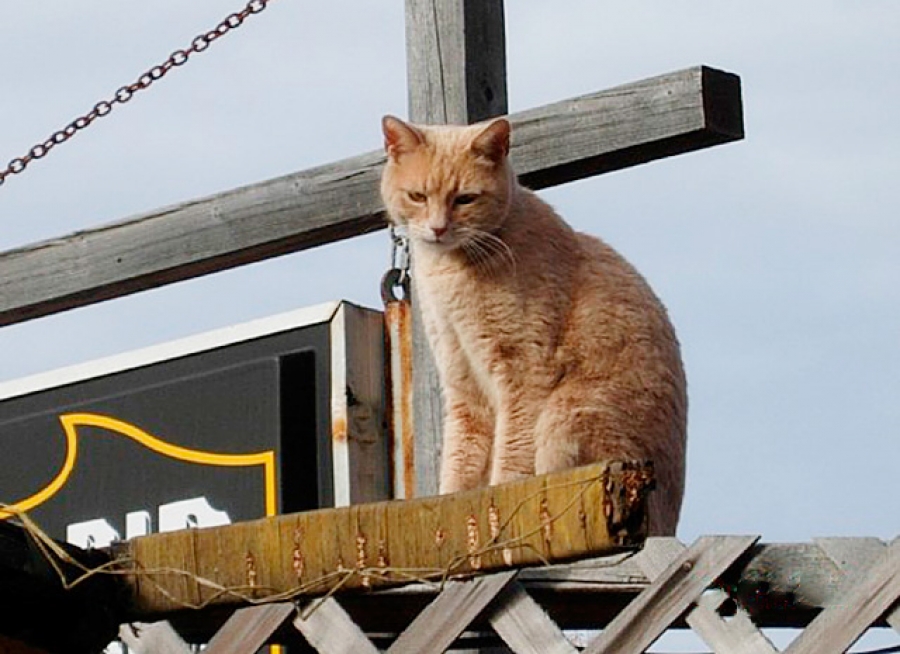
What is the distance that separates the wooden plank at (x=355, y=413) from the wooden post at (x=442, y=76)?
103 mm

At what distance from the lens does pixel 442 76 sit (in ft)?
13.8

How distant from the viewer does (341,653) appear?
3002mm

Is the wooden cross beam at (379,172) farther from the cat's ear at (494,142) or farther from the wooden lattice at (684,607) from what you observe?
the wooden lattice at (684,607)

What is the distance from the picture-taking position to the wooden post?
4133 millimetres

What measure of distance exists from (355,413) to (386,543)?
156cm

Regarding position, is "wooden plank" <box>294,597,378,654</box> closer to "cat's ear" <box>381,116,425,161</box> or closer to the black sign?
the black sign

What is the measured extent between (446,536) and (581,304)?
76.6 inches

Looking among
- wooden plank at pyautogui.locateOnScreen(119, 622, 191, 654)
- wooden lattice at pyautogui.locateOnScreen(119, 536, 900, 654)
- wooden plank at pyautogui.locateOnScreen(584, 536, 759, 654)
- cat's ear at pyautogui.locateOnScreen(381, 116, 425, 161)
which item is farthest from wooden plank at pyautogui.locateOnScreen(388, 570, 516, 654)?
cat's ear at pyautogui.locateOnScreen(381, 116, 425, 161)

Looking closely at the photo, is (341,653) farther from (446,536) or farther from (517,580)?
(446,536)

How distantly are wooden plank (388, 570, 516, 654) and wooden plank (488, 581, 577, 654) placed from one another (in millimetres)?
50

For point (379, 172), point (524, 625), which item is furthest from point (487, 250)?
point (524, 625)

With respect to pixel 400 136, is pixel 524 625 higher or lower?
lower

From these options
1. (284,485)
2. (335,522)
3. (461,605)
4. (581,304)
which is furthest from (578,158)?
(335,522)

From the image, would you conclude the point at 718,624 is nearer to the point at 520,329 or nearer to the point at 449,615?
the point at 449,615
